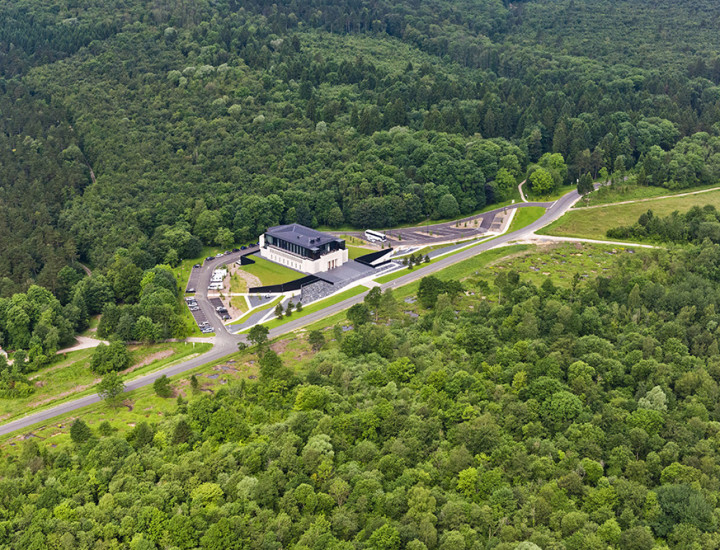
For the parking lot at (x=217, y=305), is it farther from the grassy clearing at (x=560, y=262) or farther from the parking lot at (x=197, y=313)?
the grassy clearing at (x=560, y=262)

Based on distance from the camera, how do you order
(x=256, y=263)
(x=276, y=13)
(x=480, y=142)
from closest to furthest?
(x=256, y=263)
(x=480, y=142)
(x=276, y=13)

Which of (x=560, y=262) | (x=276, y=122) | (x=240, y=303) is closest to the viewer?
(x=240, y=303)

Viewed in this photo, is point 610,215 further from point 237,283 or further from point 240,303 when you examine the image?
point 240,303

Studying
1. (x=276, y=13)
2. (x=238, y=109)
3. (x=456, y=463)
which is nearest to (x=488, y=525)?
(x=456, y=463)

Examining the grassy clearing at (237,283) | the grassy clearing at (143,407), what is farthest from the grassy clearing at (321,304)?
the grassy clearing at (237,283)

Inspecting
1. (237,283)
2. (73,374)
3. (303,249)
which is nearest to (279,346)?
(237,283)

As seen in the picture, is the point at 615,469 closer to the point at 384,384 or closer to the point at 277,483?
the point at 384,384
